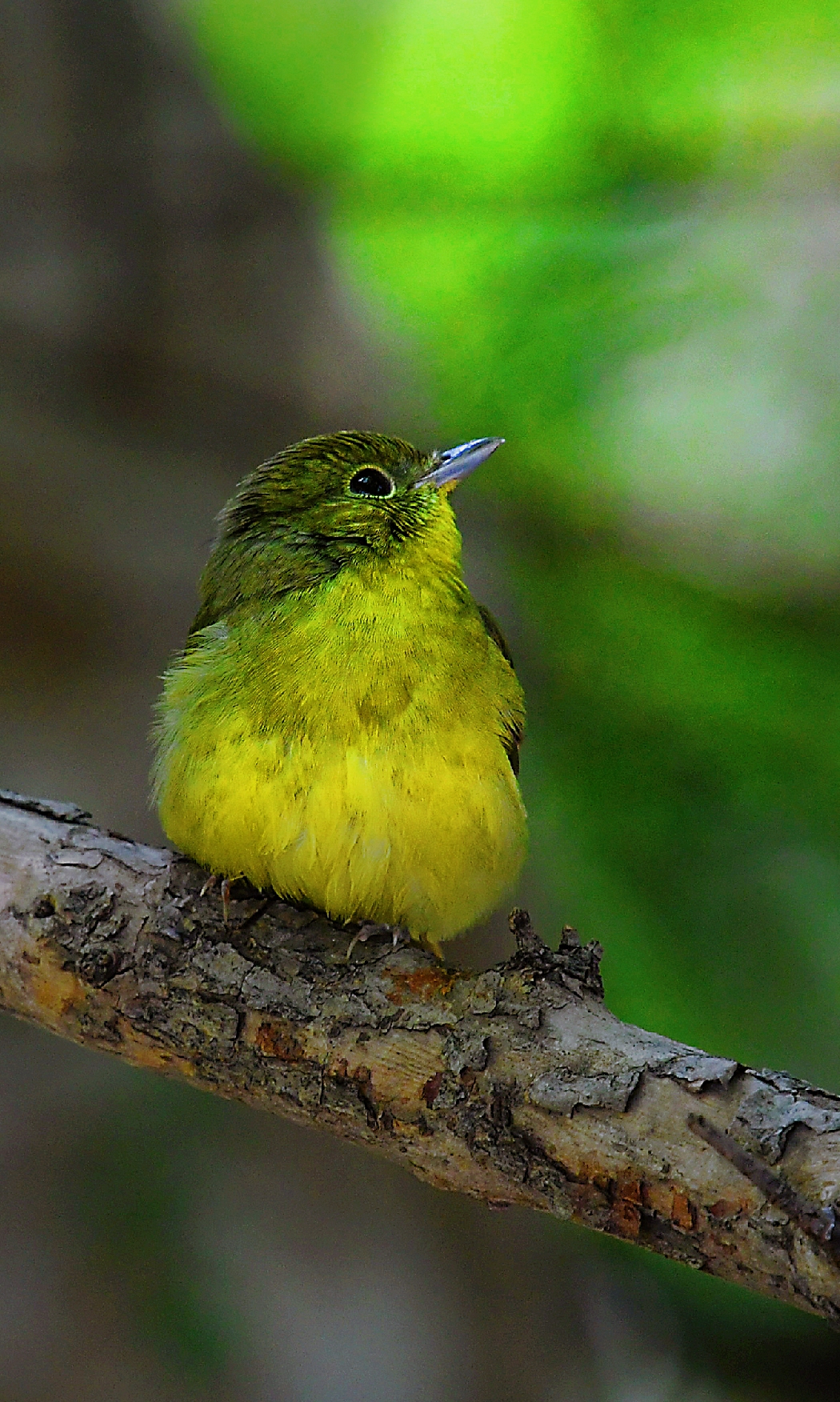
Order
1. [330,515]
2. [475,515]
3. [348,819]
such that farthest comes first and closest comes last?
1. [475,515]
2. [330,515]
3. [348,819]

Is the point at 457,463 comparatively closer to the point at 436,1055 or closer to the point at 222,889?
the point at 222,889

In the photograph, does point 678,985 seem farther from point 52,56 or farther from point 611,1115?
point 52,56

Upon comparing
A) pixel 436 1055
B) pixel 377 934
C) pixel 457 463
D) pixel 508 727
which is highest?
pixel 457 463

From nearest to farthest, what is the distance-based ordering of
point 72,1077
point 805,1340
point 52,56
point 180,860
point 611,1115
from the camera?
point 611,1115 < point 180,860 < point 72,1077 < point 805,1340 < point 52,56

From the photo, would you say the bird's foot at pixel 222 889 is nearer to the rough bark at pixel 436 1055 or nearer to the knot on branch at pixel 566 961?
the rough bark at pixel 436 1055

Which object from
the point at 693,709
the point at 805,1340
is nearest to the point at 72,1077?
the point at 693,709

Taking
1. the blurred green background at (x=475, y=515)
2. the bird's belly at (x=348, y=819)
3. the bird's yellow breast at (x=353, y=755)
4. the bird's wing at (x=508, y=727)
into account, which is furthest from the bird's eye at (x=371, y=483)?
the blurred green background at (x=475, y=515)

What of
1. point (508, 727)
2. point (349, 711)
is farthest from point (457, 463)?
point (349, 711)

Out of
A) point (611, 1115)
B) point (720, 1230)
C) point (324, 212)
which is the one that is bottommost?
point (720, 1230)
